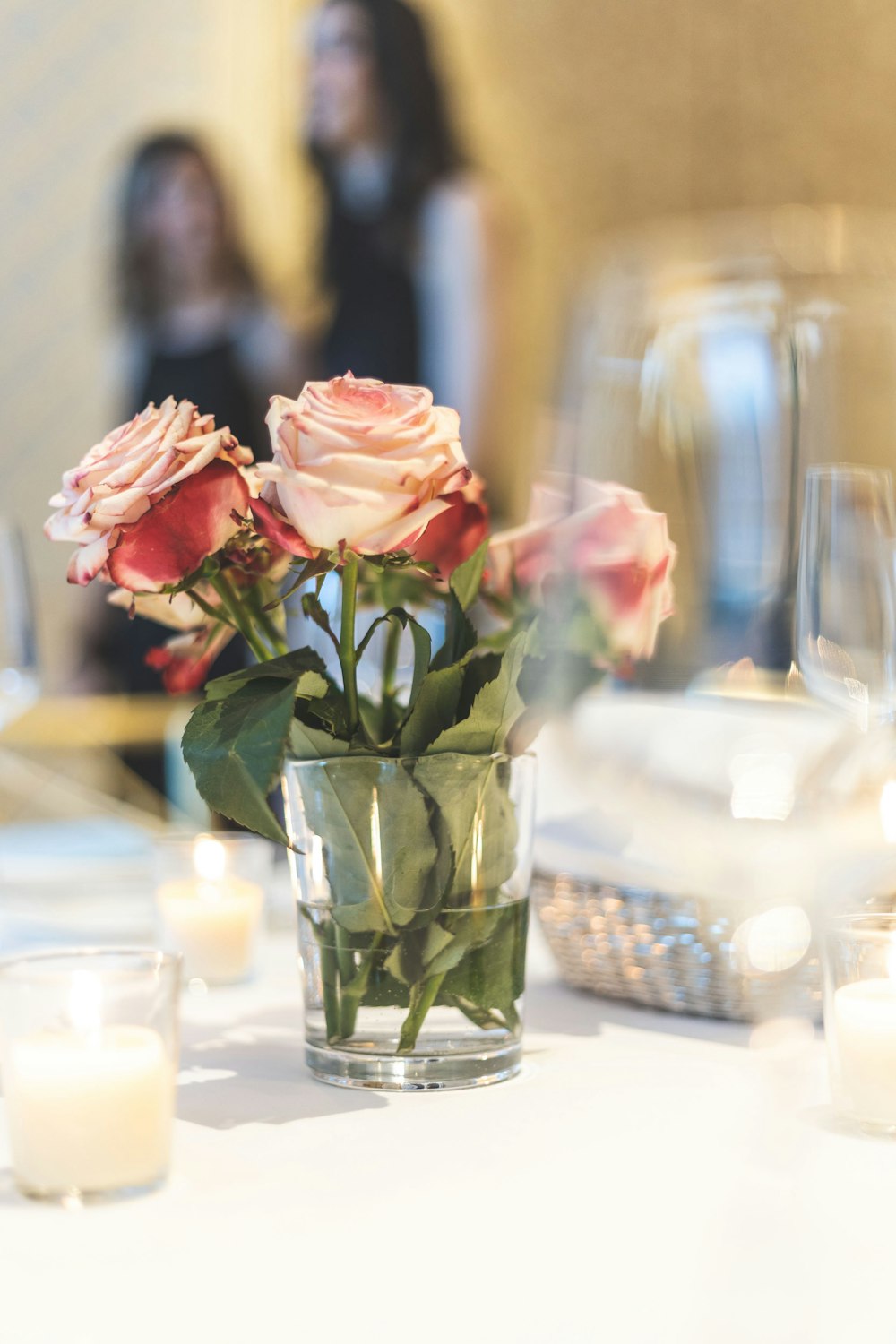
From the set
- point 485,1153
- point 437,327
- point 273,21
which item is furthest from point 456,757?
point 273,21

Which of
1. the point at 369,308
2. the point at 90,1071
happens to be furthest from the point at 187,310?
the point at 90,1071

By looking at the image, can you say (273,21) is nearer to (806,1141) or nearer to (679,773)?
(679,773)

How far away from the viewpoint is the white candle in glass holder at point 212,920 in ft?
2.00

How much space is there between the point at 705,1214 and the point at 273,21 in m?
1.94

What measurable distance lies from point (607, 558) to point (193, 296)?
1.59 meters

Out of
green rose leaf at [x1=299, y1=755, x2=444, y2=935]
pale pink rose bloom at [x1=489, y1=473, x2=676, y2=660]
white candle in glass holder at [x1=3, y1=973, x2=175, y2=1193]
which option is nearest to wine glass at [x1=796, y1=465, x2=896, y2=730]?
pale pink rose bloom at [x1=489, y1=473, x2=676, y2=660]

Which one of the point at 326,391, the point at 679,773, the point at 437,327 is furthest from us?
the point at 437,327

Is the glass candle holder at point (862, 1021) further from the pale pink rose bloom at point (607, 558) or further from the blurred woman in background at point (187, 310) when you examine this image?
the blurred woman in background at point (187, 310)

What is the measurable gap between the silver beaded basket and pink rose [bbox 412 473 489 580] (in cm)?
15

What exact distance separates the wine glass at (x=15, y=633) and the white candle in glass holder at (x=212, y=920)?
0.21 meters

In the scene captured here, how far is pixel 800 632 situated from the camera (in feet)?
1.55

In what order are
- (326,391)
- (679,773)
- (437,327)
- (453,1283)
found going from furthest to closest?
1. (437,327)
2. (679,773)
3. (326,391)
4. (453,1283)

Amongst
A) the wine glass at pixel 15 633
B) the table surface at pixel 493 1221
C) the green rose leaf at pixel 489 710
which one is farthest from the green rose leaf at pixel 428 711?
the wine glass at pixel 15 633

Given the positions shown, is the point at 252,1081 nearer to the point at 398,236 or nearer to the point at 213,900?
the point at 213,900
